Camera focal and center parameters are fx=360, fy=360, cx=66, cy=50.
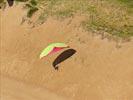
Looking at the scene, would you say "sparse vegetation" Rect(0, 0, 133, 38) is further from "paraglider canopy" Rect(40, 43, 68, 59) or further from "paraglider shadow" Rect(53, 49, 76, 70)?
"paraglider canopy" Rect(40, 43, 68, 59)

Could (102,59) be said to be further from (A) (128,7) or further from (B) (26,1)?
(B) (26,1)

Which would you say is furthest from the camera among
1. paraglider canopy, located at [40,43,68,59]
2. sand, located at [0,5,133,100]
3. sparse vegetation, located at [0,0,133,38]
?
sparse vegetation, located at [0,0,133,38]

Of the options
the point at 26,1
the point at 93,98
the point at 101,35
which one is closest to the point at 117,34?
the point at 101,35

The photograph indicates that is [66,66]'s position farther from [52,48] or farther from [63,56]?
[52,48]

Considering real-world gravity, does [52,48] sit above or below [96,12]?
below

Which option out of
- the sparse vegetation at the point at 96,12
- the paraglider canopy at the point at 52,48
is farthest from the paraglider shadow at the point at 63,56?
the sparse vegetation at the point at 96,12

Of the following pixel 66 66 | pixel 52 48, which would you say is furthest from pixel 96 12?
pixel 66 66

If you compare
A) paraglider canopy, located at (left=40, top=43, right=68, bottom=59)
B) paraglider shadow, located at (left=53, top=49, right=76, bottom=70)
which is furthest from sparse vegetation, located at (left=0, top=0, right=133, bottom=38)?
paraglider canopy, located at (left=40, top=43, right=68, bottom=59)

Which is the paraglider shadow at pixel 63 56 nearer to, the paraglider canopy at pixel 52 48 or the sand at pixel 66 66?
the sand at pixel 66 66

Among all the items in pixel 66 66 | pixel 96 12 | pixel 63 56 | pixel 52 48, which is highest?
pixel 96 12

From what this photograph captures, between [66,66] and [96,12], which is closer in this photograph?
[66,66]
